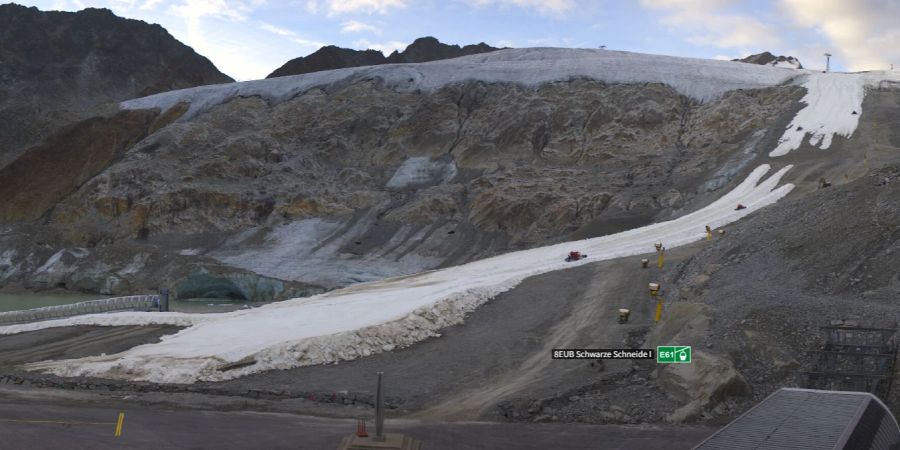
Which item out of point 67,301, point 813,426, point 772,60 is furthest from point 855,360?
point 772,60

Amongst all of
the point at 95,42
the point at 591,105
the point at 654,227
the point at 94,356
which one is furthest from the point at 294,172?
the point at 95,42

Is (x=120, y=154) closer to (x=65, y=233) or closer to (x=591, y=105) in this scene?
(x=65, y=233)

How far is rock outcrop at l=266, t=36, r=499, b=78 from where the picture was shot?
11294cm

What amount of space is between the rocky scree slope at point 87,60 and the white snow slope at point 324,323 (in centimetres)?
7752

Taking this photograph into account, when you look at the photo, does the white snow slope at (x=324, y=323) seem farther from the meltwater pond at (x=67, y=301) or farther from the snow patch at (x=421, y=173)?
the snow patch at (x=421, y=173)

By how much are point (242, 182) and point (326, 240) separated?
1112 cm

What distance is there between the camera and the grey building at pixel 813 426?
1017 centimetres

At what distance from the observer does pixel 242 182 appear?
56969mm

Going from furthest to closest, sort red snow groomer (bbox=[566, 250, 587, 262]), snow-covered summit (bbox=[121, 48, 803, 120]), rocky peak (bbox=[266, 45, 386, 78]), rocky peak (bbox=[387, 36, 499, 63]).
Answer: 1. rocky peak (bbox=[387, 36, 499, 63])
2. rocky peak (bbox=[266, 45, 386, 78])
3. snow-covered summit (bbox=[121, 48, 803, 120])
4. red snow groomer (bbox=[566, 250, 587, 262])

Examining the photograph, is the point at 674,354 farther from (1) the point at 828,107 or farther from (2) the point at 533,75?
(2) the point at 533,75

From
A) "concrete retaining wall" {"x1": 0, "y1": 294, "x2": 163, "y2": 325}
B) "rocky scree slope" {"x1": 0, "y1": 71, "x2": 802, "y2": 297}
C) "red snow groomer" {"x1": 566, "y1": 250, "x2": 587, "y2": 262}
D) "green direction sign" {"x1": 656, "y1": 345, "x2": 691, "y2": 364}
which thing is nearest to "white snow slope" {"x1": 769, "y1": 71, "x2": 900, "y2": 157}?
"rocky scree slope" {"x1": 0, "y1": 71, "x2": 802, "y2": 297}

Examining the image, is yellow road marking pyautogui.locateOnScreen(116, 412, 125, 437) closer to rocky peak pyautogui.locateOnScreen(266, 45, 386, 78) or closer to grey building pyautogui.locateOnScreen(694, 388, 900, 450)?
grey building pyautogui.locateOnScreen(694, 388, 900, 450)

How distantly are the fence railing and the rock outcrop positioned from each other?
83.4 meters

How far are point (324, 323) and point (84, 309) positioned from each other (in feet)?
42.9
